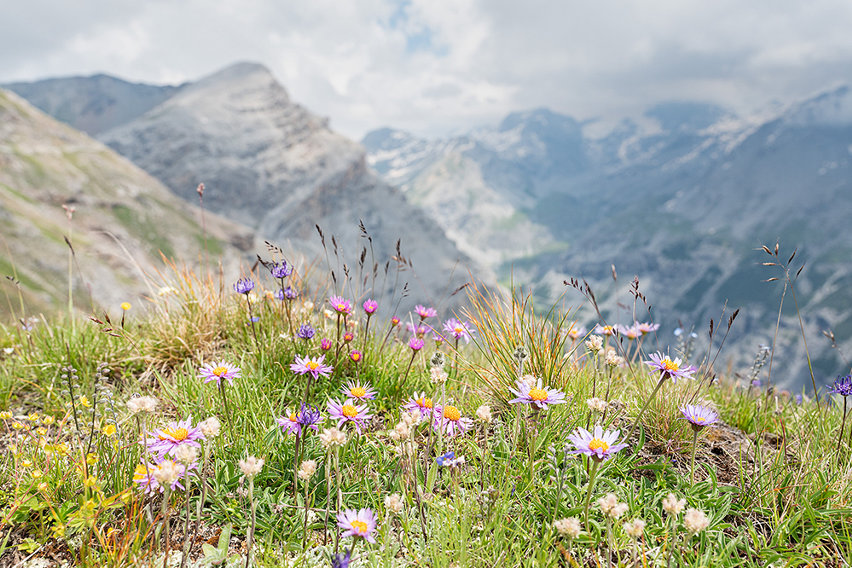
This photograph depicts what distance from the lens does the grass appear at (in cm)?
248

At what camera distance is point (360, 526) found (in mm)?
1949

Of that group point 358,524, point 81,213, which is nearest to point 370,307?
point 358,524

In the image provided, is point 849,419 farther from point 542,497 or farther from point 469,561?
point 469,561

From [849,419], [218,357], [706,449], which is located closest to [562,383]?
[706,449]

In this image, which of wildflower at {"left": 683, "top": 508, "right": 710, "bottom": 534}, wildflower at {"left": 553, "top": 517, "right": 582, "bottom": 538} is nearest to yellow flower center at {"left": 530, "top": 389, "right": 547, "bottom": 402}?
wildflower at {"left": 553, "top": 517, "right": 582, "bottom": 538}

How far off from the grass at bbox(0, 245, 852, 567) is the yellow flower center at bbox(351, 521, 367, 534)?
90mm

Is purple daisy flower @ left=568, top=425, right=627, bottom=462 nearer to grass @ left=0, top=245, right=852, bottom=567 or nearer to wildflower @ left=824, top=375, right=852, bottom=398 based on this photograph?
grass @ left=0, top=245, right=852, bottom=567

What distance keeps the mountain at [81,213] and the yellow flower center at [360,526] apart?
3934 inches

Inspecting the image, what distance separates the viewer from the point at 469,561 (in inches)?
91.7

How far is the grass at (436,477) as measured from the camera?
8.15 feet

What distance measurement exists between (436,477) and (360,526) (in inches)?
34.5

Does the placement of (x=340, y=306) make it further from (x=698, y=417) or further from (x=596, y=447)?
(x=698, y=417)

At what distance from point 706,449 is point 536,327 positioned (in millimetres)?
1709

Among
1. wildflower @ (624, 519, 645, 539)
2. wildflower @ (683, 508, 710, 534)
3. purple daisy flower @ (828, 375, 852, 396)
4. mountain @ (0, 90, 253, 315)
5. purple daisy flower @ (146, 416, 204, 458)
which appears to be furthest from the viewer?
mountain @ (0, 90, 253, 315)
